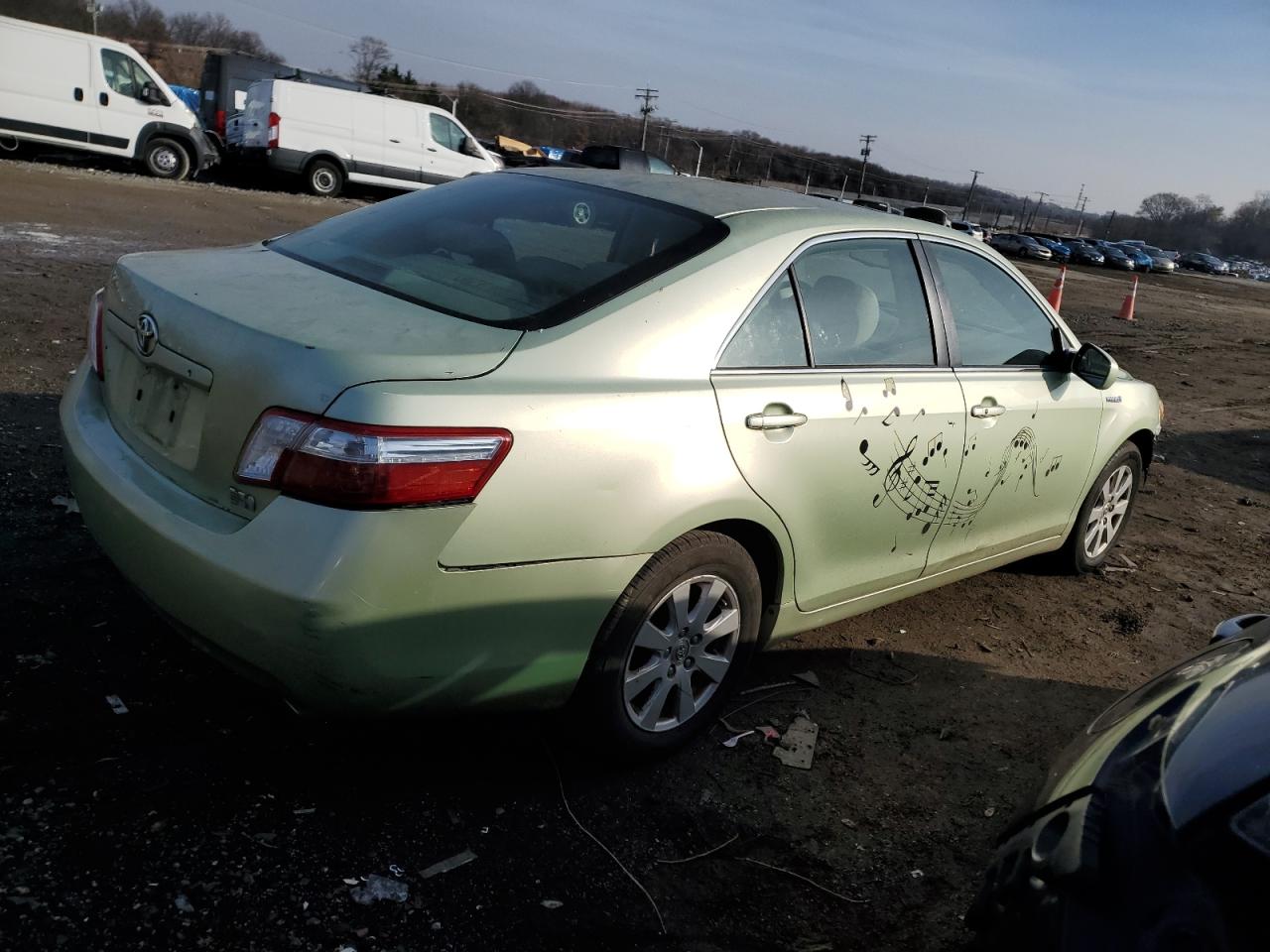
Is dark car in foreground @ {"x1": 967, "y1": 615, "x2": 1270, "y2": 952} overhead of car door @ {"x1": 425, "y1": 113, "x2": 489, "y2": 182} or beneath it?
beneath

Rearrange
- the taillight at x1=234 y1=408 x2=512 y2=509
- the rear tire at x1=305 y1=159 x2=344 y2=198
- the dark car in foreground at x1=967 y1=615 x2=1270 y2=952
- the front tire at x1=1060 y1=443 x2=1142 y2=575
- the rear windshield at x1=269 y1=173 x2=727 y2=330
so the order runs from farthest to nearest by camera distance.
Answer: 1. the rear tire at x1=305 y1=159 x2=344 y2=198
2. the front tire at x1=1060 y1=443 x2=1142 y2=575
3. the rear windshield at x1=269 y1=173 x2=727 y2=330
4. the taillight at x1=234 y1=408 x2=512 y2=509
5. the dark car in foreground at x1=967 y1=615 x2=1270 y2=952

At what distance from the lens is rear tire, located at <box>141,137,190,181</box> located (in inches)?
755

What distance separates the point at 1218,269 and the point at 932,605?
8434cm

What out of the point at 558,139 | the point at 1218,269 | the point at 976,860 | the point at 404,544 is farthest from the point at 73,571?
the point at 558,139

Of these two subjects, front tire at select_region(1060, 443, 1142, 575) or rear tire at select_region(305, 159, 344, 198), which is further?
rear tire at select_region(305, 159, 344, 198)

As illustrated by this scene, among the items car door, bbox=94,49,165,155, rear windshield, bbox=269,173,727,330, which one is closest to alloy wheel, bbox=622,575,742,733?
rear windshield, bbox=269,173,727,330

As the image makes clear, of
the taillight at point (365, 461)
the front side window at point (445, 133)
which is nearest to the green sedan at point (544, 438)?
the taillight at point (365, 461)

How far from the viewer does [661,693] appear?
3.11 m

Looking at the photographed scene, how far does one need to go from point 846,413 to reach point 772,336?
36 centimetres

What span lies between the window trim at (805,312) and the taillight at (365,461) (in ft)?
2.86

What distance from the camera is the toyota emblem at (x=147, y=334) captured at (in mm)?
2801

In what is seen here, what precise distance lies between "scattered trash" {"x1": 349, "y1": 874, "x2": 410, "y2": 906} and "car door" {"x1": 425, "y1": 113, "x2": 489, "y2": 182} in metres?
20.6

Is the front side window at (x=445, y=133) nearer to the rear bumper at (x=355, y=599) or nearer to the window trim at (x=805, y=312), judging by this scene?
the window trim at (x=805, y=312)

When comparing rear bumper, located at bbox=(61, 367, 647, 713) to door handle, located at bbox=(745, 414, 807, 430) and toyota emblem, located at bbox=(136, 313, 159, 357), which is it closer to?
toyota emblem, located at bbox=(136, 313, 159, 357)
